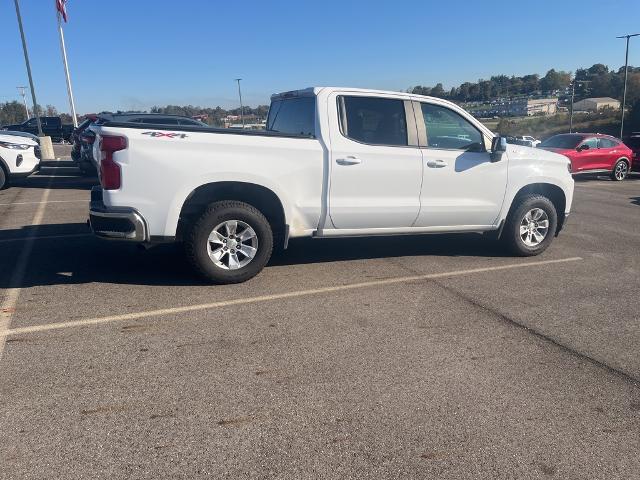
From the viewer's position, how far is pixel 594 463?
276 centimetres

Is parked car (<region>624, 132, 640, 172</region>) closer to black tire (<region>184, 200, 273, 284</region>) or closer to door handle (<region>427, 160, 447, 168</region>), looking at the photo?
door handle (<region>427, 160, 447, 168</region>)

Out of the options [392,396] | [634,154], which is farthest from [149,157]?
[634,154]

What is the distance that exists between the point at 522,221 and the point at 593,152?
12.8m

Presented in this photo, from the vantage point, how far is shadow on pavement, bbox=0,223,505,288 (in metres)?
5.57

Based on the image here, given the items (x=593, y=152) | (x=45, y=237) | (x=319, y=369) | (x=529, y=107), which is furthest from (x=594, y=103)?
(x=319, y=369)

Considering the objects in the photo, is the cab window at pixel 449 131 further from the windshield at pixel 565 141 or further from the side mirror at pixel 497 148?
the windshield at pixel 565 141

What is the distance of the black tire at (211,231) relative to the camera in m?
5.14

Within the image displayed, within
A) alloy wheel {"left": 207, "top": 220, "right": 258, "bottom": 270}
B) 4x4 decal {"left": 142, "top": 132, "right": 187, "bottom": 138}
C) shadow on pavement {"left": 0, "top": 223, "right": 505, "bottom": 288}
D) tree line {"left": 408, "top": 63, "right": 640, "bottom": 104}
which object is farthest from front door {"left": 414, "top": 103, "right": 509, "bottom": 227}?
tree line {"left": 408, "top": 63, "right": 640, "bottom": 104}

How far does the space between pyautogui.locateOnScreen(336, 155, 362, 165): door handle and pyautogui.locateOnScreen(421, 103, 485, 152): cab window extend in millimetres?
978

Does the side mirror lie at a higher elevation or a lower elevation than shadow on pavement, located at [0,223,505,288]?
higher

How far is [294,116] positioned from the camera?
625 centimetres

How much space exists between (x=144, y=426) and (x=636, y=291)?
194 inches

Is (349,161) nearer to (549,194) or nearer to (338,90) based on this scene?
(338,90)

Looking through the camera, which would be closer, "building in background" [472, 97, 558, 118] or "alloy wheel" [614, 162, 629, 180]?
"alloy wheel" [614, 162, 629, 180]
